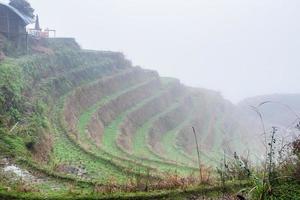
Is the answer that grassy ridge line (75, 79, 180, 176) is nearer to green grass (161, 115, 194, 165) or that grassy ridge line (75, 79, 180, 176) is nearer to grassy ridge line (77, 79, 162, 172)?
grassy ridge line (77, 79, 162, 172)

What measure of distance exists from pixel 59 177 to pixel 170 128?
1597 inches

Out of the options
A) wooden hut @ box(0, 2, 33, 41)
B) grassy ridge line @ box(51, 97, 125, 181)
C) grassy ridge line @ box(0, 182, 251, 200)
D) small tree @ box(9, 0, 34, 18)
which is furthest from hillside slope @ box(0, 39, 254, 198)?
small tree @ box(9, 0, 34, 18)

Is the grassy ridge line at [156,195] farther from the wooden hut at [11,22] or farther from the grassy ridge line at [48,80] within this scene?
the wooden hut at [11,22]

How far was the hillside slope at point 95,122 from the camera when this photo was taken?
21.9 m

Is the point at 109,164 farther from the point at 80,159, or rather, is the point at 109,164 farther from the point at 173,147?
the point at 173,147

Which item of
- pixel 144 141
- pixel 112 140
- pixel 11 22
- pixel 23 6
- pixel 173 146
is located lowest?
pixel 173 146

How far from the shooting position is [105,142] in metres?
38.7

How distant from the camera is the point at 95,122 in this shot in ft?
136

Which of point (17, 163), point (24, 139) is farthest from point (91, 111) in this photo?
point (17, 163)

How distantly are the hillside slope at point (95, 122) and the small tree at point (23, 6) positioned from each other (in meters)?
4.37

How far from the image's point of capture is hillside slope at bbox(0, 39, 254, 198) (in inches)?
864

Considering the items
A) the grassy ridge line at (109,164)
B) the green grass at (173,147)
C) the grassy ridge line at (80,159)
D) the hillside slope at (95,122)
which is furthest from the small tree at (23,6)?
the grassy ridge line at (109,164)

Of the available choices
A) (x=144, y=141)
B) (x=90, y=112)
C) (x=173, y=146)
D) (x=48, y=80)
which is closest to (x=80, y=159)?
(x=90, y=112)

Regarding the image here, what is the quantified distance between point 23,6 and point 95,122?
20314 millimetres
